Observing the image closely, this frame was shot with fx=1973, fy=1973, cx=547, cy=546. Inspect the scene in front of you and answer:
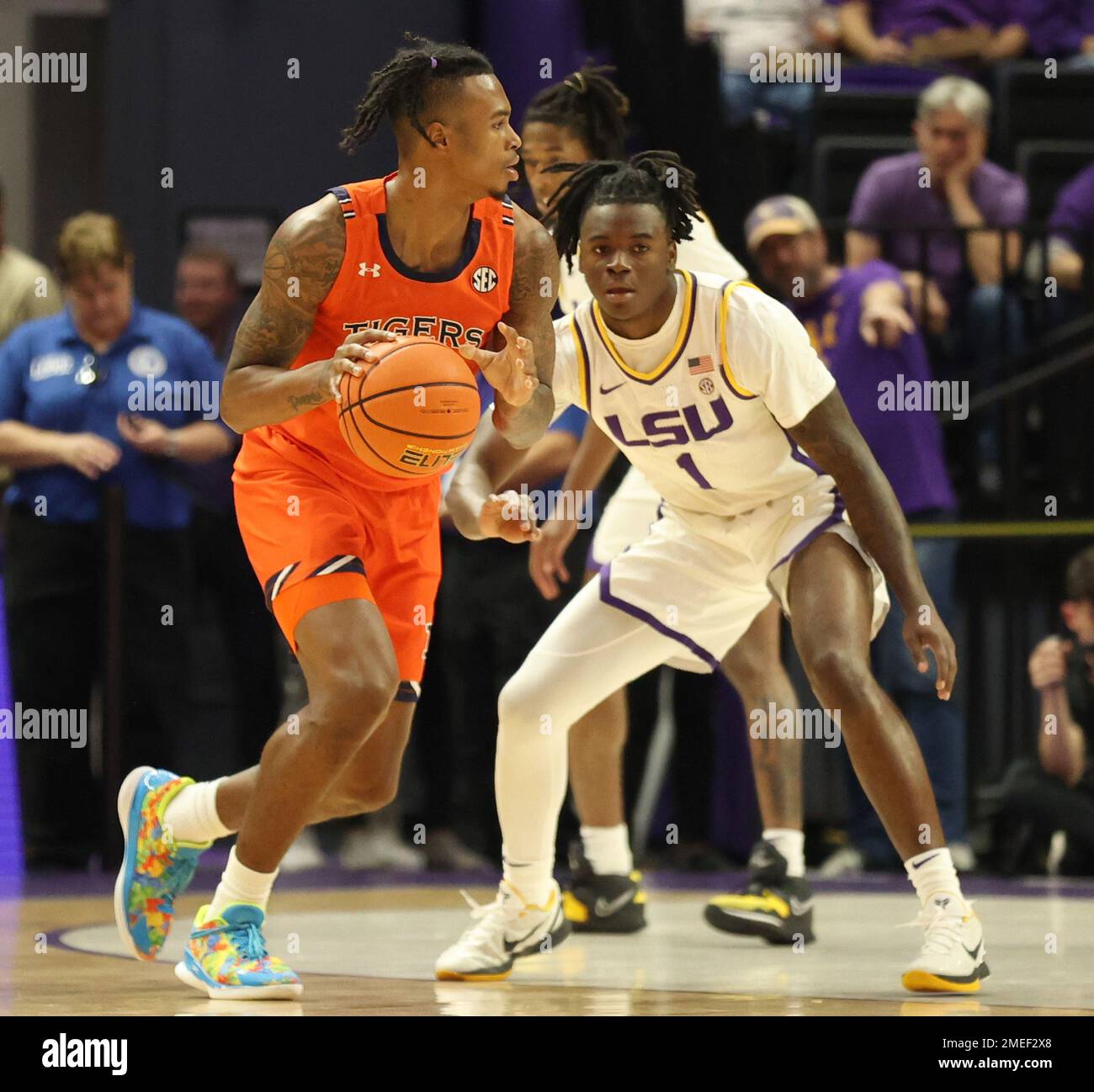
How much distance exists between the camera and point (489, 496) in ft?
14.3

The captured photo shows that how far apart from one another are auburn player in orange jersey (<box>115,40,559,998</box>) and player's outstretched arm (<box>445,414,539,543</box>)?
34 millimetres

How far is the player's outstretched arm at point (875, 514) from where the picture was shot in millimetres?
4223

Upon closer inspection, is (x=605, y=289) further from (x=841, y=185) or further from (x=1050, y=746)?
(x=841, y=185)

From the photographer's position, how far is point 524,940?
4.66m

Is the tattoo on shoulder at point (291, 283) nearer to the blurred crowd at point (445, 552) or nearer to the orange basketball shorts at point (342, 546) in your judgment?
the orange basketball shorts at point (342, 546)

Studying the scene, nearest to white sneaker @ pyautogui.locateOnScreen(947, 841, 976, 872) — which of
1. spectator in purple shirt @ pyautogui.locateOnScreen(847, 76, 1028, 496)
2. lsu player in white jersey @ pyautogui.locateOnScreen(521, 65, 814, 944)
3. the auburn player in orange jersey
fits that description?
spectator in purple shirt @ pyautogui.locateOnScreen(847, 76, 1028, 496)

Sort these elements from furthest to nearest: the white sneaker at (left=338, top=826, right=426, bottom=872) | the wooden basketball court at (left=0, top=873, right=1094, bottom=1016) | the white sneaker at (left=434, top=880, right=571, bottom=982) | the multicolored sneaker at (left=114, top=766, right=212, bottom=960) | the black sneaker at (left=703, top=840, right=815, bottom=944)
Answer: the white sneaker at (left=338, top=826, right=426, bottom=872)
the black sneaker at (left=703, top=840, right=815, bottom=944)
the multicolored sneaker at (left=114, top=766, right=212, bottom=960)
the white sneaker at (left=434, top=880, right=571, bottom=982)
the wooden basketball court at (left=0, top=873, right=1094, bottom=1016)

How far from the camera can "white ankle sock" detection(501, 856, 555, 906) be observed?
4.68 m

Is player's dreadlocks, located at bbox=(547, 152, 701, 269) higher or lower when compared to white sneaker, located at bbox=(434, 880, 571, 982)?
higher

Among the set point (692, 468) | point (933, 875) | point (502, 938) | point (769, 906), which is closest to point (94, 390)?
point (692, 468)

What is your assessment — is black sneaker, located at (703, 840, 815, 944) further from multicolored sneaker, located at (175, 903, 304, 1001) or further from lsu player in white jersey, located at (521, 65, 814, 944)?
multicolored sneaker, located at (175, 903, 304, 1001)

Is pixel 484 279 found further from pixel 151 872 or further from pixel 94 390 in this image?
pixel 94 390

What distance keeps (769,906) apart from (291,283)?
231cm
